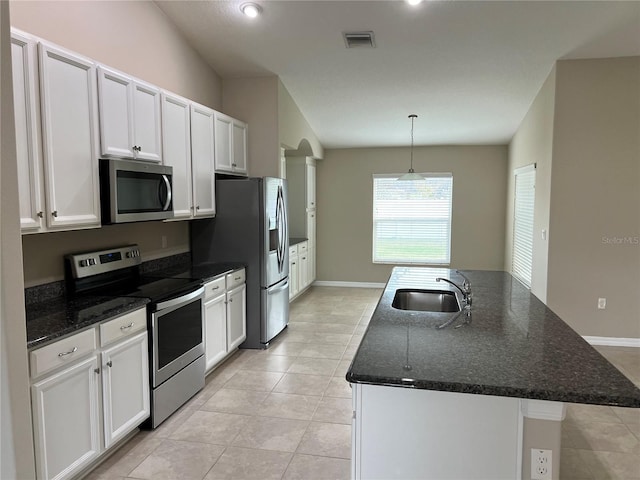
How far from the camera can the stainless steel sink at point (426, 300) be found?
2.97 meters

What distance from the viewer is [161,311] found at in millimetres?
2861

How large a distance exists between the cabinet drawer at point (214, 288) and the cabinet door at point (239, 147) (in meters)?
1.32

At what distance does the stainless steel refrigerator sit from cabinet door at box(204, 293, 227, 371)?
21.0 inches

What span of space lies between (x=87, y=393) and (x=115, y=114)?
1.65 m

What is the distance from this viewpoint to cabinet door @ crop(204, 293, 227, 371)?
3.58 metres

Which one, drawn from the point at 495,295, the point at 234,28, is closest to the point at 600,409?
the point at 495,295

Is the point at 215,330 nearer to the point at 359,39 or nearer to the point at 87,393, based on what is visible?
the point at 87,393

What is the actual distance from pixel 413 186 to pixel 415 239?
34.5 inches

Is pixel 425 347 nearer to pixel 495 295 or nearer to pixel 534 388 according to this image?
pixel 534 388

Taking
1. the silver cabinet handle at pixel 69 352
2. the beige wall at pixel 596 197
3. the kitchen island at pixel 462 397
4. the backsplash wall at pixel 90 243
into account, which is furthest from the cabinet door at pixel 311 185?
the kitchen island at pixel 462 397

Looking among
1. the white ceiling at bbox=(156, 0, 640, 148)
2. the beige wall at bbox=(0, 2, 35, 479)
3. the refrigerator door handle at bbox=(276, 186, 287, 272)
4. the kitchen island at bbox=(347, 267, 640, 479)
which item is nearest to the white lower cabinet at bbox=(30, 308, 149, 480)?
the beige wall at bbox=(0, 2, 35, 479)

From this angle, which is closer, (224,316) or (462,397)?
(462,397)

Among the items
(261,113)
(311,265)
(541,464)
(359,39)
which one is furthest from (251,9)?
(311,265)

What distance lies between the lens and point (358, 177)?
7434 mm
